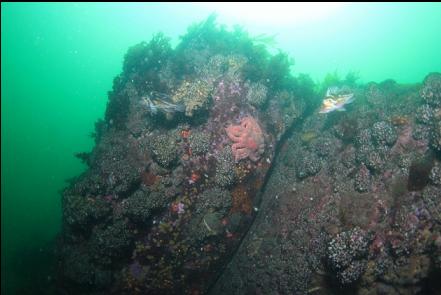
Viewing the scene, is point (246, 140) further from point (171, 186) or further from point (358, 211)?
point (358, 211)

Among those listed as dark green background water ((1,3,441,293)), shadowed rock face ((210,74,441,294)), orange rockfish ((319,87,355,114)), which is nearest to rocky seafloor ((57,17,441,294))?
shadowed rock face ((210,74,441,294))

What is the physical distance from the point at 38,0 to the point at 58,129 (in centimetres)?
5711

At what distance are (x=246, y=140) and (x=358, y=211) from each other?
13.1ft

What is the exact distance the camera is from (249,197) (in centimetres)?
975

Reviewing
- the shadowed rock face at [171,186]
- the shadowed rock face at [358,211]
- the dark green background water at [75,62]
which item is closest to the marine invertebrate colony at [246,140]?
the shadowed rock face at [171,186]

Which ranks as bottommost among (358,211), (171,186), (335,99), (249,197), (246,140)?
(249,197)

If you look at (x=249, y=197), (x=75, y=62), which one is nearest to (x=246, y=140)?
(x=249, y=197)

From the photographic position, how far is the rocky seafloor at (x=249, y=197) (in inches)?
281

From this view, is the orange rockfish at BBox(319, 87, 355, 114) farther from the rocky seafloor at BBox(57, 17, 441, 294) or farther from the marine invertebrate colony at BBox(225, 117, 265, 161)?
the marine invertebrate colony at BBox(225, 117, 265, 161)

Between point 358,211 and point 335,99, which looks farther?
point 335,99

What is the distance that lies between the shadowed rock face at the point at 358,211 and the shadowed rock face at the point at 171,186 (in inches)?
38.8

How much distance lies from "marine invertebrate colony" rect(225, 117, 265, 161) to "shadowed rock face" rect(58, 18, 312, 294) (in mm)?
35

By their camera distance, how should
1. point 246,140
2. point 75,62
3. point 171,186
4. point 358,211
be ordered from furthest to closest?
point 75,62 → point 246,140 → point 171,186 → point 358,211

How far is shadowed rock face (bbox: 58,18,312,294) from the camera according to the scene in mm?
8617
